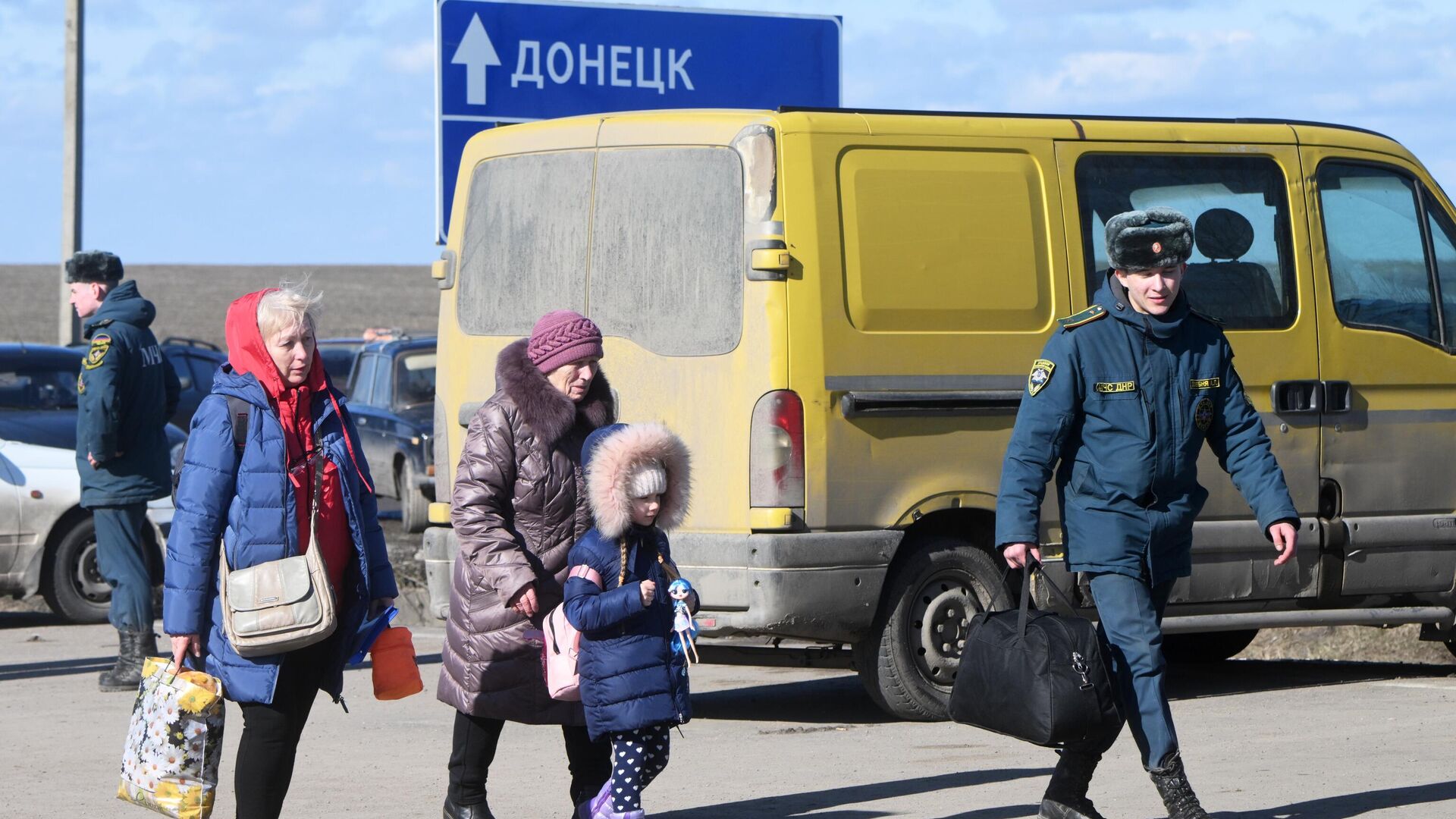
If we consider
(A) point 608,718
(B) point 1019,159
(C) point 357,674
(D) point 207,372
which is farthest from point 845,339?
(D) point 207,372

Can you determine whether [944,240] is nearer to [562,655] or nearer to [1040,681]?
[1040,681]

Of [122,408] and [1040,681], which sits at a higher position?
[122,408]

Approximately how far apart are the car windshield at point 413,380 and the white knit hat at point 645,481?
41.6ft

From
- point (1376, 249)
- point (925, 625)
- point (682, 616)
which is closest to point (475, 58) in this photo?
point (925, 625)

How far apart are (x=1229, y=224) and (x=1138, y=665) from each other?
3.52 meters

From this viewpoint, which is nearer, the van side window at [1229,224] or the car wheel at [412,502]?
the van side window at [1229,224]

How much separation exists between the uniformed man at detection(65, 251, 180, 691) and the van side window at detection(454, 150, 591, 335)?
1.72 metres

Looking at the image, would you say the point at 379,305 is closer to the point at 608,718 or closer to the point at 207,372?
the point at 207,372

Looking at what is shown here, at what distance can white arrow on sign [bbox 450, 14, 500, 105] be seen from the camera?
11172 mm

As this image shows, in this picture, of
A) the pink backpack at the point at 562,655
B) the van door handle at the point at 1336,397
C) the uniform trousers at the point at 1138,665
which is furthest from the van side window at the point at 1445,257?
the pink backpack at the point at 562,655

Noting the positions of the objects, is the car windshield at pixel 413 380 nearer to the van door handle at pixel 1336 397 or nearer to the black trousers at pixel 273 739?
the van door handle at pixel 1336 397

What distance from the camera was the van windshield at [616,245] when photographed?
7969 mm

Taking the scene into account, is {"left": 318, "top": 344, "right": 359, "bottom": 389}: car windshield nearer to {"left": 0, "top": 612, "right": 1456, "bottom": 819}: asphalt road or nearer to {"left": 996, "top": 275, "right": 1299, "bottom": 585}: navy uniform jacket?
{"left": 0, "top": 612, "right": 1456, "bottom": 819}: asphalt road

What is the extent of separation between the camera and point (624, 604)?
5.49 metres
